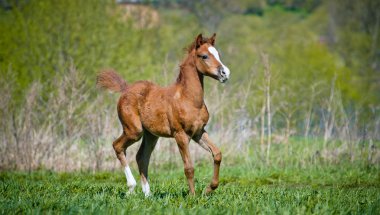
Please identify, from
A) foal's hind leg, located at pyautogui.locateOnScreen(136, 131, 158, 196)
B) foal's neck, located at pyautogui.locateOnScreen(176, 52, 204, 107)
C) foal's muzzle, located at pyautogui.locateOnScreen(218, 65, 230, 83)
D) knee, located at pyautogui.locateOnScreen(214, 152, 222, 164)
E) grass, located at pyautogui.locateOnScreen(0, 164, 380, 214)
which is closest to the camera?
grass, located at pyautogui.locateOnScreen(0, 164, 380, 214)

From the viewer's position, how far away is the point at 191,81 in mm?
7891

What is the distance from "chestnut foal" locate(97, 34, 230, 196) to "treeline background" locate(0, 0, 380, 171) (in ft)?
2.63

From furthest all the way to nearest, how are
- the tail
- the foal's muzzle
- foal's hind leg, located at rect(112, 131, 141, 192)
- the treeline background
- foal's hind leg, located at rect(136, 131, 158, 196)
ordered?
the treeline background → the tail → foal's hind leg, located at rect(136, 131, 158, 196) → foal's hind leg, located at rect(112, 131, 141, 192) → the foal's muzzle

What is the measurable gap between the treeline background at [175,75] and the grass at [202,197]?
1.49m

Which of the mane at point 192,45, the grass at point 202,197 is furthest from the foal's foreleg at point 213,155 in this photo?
the mane at point 192,45

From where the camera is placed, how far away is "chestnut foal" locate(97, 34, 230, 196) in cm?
764

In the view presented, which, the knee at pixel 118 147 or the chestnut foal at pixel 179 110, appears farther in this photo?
the knee at pixel 118 147

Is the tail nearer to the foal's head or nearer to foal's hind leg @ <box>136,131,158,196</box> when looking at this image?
foal's hind leg @ <box>136,131,158,196</box>

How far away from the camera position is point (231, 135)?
13531 mm

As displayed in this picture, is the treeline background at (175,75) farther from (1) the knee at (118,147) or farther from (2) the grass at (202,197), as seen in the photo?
(1) the knee at (118,147)

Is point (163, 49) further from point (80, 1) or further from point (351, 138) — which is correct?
point (351, 138)

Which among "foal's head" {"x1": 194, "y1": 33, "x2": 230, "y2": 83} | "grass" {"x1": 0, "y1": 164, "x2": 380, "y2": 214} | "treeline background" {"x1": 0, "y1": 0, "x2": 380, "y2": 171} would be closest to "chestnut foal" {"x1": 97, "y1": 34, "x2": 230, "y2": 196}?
"foal's head" {"x1": 194, "y1": 33, "x2": 230, "y2": 83}

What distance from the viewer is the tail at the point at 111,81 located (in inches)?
360

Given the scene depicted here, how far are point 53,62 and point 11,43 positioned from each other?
6.91 feet
